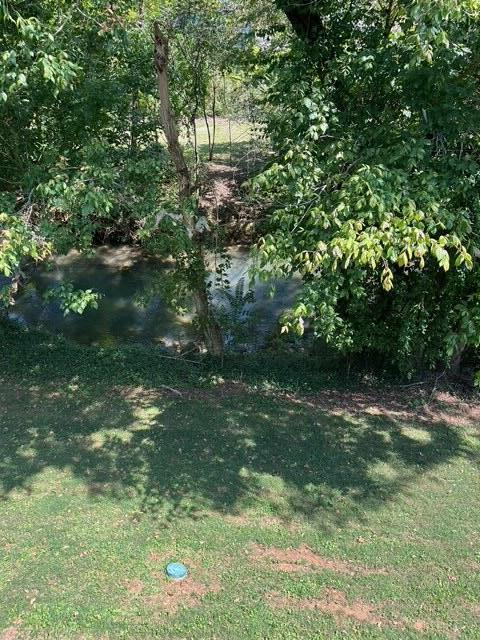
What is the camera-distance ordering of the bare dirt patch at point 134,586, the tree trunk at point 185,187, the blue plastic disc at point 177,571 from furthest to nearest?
the tree trunk at point 185,187 < the blue plastic disc at point 177,571 < the bare dirt patch at point 134,586

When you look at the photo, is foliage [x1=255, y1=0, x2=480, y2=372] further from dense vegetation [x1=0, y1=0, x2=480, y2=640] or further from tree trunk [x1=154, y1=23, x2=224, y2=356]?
tree trunk [x1=154, y1=23, x2=224, y2=356]

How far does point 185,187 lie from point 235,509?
14.4 ft

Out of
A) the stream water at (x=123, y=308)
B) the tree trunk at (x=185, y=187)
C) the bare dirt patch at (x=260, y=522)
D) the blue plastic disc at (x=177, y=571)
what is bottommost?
the stream water at (x=123, y=308)

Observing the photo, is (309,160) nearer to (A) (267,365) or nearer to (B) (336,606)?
(B) (336,606)

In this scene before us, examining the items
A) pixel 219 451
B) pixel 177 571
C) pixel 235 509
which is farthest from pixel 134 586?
pixel 219 451

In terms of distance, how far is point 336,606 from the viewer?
4234 mm

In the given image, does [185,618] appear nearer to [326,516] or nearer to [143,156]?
[326,516]

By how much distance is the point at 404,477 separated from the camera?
6.02m

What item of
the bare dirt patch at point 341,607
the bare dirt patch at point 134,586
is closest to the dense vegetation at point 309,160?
the bare dirt patch at point 341,607

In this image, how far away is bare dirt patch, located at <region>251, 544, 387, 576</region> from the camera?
4590 millimetres

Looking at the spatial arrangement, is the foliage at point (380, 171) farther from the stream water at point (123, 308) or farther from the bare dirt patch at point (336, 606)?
the stream water at point (123, 308)

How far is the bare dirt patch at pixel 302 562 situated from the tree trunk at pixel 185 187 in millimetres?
4210

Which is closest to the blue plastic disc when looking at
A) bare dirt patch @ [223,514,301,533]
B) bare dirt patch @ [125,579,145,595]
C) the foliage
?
bare dirt patch @ [125,579,145,595]

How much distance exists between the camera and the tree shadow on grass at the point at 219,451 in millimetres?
5570
